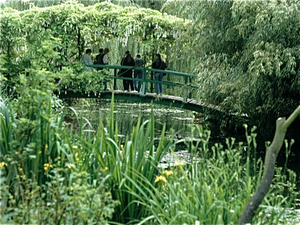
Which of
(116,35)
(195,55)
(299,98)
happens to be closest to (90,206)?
(299,98)

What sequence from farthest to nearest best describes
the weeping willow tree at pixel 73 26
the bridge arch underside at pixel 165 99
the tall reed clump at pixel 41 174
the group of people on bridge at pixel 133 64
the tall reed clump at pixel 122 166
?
the weeping willow tree at pixel 73 26 < the group of people on bridge at pixel 133 64 < the bridge arch underside at pixel 165 99 < the tall reed clump at pixel 122 166 < the tall reed clump at pixel 41 174

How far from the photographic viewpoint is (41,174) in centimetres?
358

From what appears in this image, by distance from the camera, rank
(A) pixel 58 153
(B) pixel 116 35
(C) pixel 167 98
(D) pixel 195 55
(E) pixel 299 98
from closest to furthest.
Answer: (A) pixel 58 153, (E) pixel 299 98, (D) pixel 195 55, (C) pixel 167 98, (B) pixel 116 35

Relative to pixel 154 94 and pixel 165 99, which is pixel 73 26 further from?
pixel 165 99

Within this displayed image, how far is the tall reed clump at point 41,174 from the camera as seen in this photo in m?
3.04

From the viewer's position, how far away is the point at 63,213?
10.5 feet

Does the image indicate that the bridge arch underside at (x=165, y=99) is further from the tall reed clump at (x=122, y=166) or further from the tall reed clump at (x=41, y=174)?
the tall reed clump at (x=41, y=174)

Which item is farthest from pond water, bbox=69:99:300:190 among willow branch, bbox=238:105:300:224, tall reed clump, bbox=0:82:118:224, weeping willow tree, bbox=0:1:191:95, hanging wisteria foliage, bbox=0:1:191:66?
willow branch, bbox=238:105:300:224

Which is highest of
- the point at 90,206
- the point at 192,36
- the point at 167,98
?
the point at 192,36

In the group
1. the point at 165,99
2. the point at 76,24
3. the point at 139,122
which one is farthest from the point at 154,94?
the point at 139,122

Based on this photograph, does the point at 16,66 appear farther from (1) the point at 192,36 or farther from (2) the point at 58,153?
(2) the point at 58,153

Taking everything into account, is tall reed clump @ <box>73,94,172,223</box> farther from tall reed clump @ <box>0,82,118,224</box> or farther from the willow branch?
the willow branch

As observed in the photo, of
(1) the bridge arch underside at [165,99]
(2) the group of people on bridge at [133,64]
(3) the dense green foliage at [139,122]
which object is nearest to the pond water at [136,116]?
(1) the bridge arch underside at [165,99]

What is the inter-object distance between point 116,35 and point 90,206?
13.3 metres
